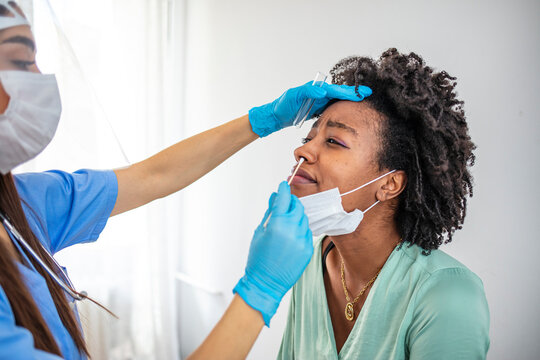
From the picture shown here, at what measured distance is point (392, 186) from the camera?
43.4 inches

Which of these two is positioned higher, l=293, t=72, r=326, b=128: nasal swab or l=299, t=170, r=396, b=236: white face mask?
l=293, t=72, r=326, b=128: nasal swab

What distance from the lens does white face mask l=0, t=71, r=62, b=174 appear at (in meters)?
0.67

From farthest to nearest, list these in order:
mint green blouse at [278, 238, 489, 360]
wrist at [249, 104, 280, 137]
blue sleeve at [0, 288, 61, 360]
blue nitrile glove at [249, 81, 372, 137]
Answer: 1. wrist at [249, 104, 280, 137]
2. blue nitrile glove at [249, 81, 372, 137]
3. mint green blouse at [278, 238, 489, 360]
4. blue sleeve at [0, 288, 61, 360]

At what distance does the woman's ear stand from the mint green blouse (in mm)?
160

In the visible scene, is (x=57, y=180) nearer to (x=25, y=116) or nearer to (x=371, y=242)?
(x=25, y=116)

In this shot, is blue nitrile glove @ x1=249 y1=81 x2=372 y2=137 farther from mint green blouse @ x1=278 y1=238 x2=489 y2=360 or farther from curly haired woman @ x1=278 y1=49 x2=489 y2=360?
mint green blouse @ x1=278 y1=238 x2=489 y2=360

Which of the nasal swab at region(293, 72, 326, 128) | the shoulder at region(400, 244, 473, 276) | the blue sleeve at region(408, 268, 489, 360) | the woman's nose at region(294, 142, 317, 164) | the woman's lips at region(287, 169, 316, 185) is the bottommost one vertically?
the blue sleeve at region(408, 268, 489, 360)

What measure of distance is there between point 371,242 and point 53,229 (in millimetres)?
878

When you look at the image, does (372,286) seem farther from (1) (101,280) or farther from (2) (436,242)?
(1) (101,280)

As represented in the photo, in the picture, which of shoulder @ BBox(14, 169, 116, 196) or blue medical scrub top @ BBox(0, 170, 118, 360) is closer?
blue medical scrub top @ BBox(0, 170, 118, 360)

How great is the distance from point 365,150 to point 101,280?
1.68 m

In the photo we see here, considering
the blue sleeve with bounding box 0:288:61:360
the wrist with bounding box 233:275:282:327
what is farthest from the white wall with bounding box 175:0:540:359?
the blue sleeve with bounding box 0:288:61:360

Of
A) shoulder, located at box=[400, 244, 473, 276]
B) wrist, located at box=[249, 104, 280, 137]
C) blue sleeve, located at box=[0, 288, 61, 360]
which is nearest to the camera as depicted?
blue sleeve, located at box=[0, 288, 61, 360]

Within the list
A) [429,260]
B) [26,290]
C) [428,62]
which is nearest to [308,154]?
[429,260]
